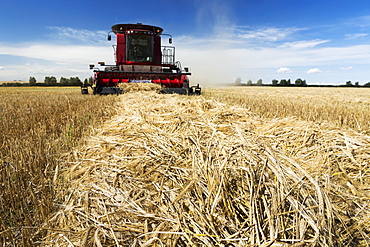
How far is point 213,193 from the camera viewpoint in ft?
4.84

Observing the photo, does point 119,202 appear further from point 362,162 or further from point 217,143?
point 362,162

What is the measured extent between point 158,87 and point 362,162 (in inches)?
308

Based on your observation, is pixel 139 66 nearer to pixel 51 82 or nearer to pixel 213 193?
pixel 213 193

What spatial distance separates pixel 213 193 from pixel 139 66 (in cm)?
974

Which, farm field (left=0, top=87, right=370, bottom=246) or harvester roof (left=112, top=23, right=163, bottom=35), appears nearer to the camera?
farm field (left=0, top=87, right=370, bottom=246)

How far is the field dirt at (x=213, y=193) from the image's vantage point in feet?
4.11

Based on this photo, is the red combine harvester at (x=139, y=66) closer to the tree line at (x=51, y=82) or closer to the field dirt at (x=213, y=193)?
the field dirt at (x=213, y=193)

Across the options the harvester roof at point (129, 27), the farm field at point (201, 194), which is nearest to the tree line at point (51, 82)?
the harvester roof at point (129, 27)

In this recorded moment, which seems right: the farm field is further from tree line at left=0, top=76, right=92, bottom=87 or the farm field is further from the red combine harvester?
tree line at left=0, top=76, right=92, bottom=87

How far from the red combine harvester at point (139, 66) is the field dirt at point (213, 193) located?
725 centimetres

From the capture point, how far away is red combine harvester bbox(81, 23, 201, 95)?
975 centimetres

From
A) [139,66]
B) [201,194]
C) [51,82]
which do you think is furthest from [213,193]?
[51,82]

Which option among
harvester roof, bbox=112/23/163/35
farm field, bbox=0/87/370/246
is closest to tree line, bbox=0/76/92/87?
harvester roof, bbox=112/23/163/35

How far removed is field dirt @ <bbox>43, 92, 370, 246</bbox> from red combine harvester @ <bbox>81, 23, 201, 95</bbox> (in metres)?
7.25
